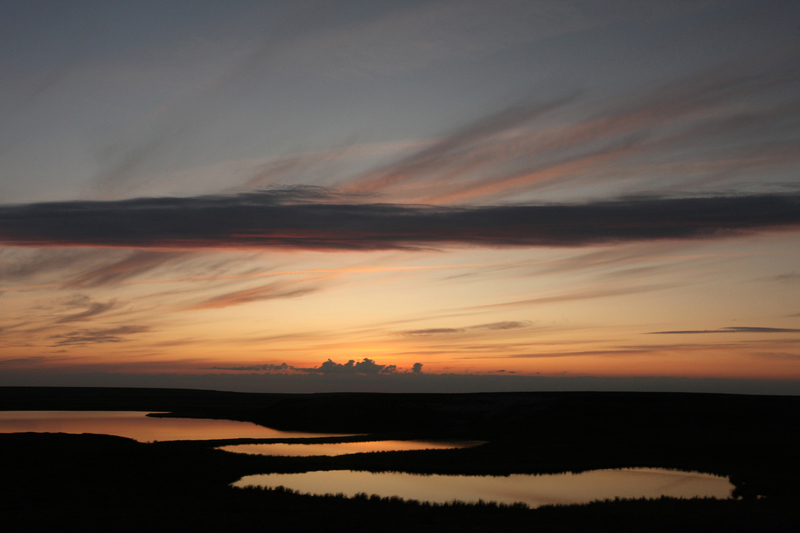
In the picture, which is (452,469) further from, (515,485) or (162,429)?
(162,429)

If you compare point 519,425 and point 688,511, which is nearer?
point 688,511

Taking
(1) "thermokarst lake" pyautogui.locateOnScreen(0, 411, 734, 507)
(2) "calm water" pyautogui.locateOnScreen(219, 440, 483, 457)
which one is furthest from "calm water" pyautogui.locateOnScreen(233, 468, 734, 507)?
(2) "calm water" pyautogui.locateOnScreen(219, 440, 483, 457)

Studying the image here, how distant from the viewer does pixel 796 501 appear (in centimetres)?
2731

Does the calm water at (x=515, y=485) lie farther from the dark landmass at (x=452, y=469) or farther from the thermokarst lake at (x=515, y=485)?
the dark landmass at (x=452, y=469)

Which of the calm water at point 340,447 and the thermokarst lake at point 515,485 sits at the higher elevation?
the thermokarst lake at point 515,485

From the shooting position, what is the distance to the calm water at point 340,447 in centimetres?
4831

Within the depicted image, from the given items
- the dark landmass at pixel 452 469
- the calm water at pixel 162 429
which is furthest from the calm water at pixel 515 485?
the calm water at pixel 162 429

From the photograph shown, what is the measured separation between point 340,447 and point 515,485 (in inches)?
936

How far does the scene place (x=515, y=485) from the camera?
3309cm

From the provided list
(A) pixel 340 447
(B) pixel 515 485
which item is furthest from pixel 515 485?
(A) pixel 340 447

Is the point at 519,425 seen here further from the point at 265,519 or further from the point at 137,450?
the point at 265,519

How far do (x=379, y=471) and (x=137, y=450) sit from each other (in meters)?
15.6

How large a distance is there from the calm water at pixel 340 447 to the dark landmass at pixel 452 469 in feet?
12.5

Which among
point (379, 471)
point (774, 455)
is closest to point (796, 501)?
point (774, 455)
